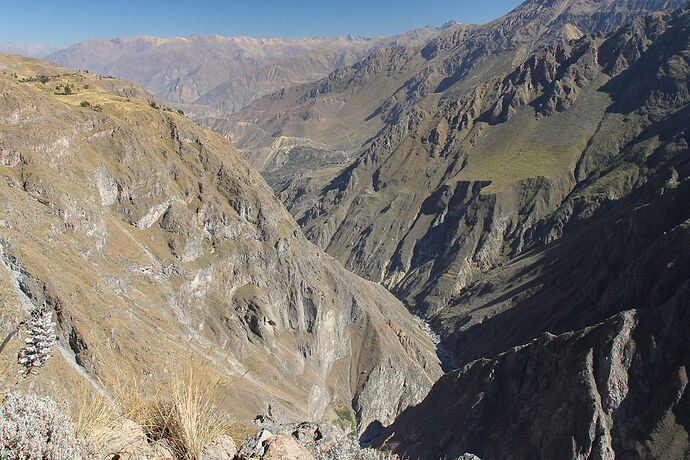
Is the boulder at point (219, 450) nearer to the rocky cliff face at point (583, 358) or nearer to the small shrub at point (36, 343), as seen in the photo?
the small shrub at point (36, 343)

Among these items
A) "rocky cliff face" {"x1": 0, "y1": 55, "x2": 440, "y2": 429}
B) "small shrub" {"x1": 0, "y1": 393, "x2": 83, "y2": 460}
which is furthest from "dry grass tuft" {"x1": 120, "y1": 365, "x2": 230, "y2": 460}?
"rocky cliff face" {"x1": 0, "y1": 55, "x2": 440, "y2": 429}

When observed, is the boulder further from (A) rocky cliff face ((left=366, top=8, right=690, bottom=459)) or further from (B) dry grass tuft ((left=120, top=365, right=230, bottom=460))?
(A) rocky cliff face ((left=366, top=8, right=690, bottom=459))

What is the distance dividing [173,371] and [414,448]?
205ft

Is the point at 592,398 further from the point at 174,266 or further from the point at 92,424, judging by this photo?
the point at 174,266

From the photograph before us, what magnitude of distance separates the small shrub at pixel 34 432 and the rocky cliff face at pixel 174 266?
931 inches

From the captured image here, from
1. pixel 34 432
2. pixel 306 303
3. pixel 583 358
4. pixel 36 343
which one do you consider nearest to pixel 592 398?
pixel 583 358

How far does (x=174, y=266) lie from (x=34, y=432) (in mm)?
67945

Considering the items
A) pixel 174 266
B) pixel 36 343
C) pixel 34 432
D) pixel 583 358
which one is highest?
pixel 174 266

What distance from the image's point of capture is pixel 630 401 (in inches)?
1842

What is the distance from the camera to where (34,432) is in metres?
6.28

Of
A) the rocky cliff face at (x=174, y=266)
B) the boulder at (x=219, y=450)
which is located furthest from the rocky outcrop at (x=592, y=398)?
the boulder at (x=219, y=450)

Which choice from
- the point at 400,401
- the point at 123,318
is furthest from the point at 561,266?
the point at 123,318

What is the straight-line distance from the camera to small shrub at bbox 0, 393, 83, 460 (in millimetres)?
6125

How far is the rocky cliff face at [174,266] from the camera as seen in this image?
157 feet
